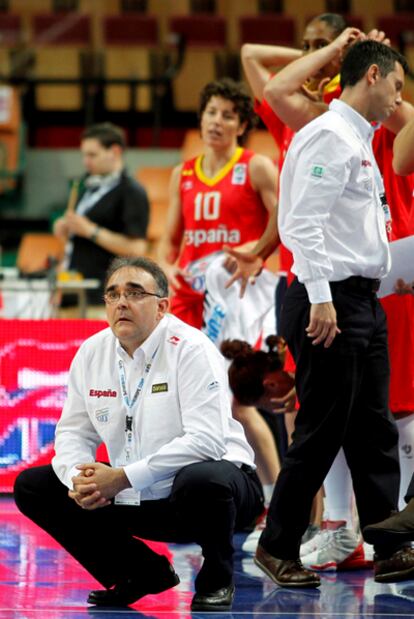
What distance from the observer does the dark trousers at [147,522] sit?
3.64m

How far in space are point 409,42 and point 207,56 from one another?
6.96ft

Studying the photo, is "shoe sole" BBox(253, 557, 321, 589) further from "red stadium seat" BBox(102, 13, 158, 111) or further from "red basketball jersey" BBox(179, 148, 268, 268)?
"red stadium seat" BBox(102, 13, 158, 111)

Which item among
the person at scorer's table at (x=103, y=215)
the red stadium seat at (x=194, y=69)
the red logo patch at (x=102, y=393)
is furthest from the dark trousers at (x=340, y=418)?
the red stadium seat at (x=194, y=69)

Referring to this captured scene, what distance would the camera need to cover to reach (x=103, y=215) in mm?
7074

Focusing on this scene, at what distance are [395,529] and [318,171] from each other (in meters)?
1.14

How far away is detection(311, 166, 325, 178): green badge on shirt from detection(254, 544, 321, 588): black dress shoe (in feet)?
4.06

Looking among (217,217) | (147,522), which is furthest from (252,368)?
(147,522)

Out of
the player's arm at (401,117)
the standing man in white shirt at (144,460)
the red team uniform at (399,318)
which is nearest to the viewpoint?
the standing man in white shirt at (144,460)

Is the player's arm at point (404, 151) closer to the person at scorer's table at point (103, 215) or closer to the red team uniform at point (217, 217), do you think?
the red team uniform at point (217, 217)

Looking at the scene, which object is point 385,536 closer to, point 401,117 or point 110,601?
point 110,601

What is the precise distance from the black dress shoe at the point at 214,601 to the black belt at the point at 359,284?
1020mm

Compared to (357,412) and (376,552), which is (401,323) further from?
(376,552)

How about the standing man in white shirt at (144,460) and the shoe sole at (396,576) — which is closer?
the standing man in white shirt at (144,460)

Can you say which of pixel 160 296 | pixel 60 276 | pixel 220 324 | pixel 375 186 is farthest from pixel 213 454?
pixel 60 276
